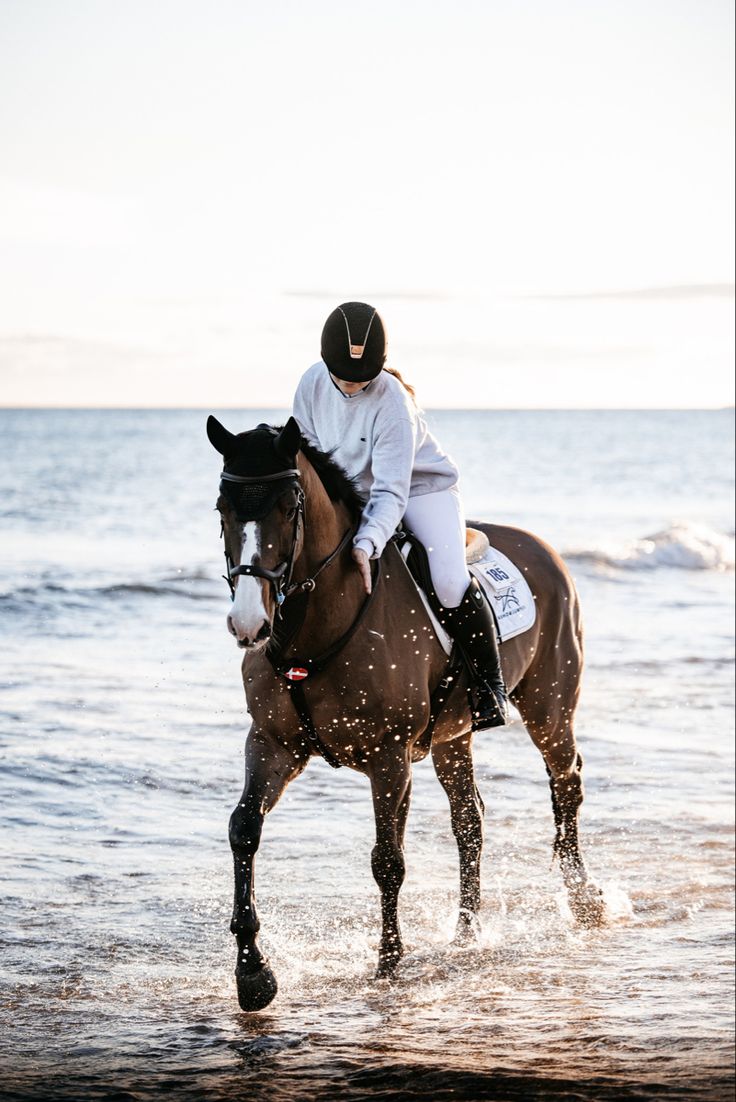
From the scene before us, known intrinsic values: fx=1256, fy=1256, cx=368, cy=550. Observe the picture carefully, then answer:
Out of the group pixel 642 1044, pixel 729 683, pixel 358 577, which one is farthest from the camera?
pixel 729 683

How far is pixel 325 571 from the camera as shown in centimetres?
520

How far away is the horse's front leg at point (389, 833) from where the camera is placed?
549 cm

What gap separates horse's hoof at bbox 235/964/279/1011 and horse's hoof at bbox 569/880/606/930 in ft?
7.31

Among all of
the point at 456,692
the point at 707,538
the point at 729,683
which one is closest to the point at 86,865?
the point at 456,692

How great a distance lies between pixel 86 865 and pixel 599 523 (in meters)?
27.1

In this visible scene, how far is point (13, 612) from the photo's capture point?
15.7 meters

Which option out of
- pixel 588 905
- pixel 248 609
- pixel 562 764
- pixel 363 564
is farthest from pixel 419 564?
pixel 588 905

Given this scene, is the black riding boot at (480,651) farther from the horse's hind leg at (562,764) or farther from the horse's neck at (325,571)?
the horse's hind leg at (562,764)

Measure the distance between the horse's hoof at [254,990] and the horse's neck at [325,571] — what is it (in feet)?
4.53

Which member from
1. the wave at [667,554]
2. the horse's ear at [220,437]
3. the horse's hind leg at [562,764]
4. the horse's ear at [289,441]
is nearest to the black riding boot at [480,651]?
the horse's hind leg at [562,764]

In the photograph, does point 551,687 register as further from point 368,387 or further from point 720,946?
point 368,387

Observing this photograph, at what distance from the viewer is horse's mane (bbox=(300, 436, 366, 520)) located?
5.27 meters

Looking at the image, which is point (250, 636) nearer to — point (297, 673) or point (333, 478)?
point (297, 673)

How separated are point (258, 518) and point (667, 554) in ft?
71.8
